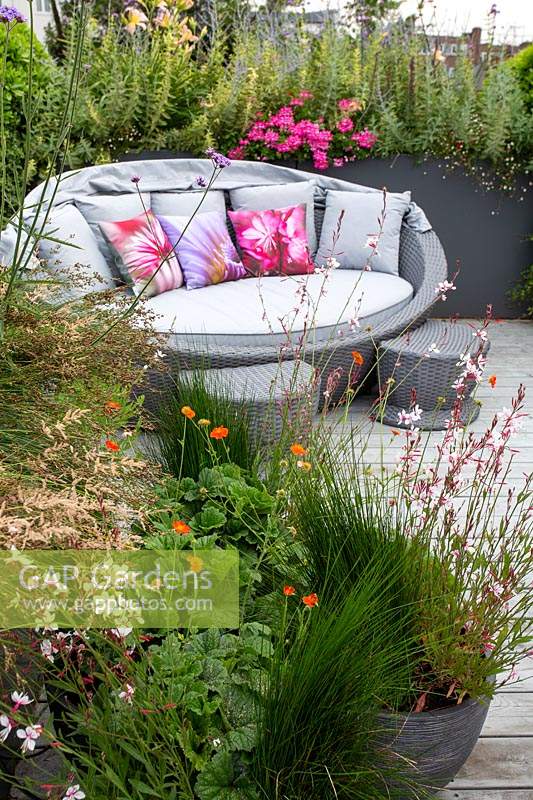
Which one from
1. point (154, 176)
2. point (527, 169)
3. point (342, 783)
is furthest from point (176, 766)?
point (527, 169)

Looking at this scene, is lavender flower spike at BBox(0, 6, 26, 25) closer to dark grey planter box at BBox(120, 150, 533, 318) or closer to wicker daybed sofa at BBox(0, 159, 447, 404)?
wicker daybed sofa at BBox(0, 159, 447, 404)

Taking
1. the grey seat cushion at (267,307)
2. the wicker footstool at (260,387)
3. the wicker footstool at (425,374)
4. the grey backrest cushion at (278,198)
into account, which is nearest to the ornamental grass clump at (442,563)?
the wicker footstool at (260,387)

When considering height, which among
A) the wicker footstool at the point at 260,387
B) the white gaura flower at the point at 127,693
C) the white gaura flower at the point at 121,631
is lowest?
the wicker footstool at the point at 260,387

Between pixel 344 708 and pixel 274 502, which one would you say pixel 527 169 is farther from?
pixel 344 708

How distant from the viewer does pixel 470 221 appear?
20.3ft

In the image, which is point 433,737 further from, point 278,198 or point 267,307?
point 278,198

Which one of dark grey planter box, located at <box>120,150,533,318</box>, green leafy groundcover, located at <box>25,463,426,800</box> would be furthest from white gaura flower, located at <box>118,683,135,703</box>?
dark grey planter box, located at <box>120,150,533,318</box>

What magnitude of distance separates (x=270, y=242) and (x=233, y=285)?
407 mm

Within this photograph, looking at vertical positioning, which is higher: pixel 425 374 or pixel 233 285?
pixel 233 285

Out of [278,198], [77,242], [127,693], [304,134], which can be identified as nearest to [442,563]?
[127,693]

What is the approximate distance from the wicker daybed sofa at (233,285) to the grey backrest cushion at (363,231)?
9 cm

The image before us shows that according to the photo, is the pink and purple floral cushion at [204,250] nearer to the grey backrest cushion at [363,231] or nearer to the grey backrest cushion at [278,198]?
the grey backrest cushion at [278,198]

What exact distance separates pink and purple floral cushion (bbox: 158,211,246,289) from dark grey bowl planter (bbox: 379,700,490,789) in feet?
9.74

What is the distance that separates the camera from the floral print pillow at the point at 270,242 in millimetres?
4656
